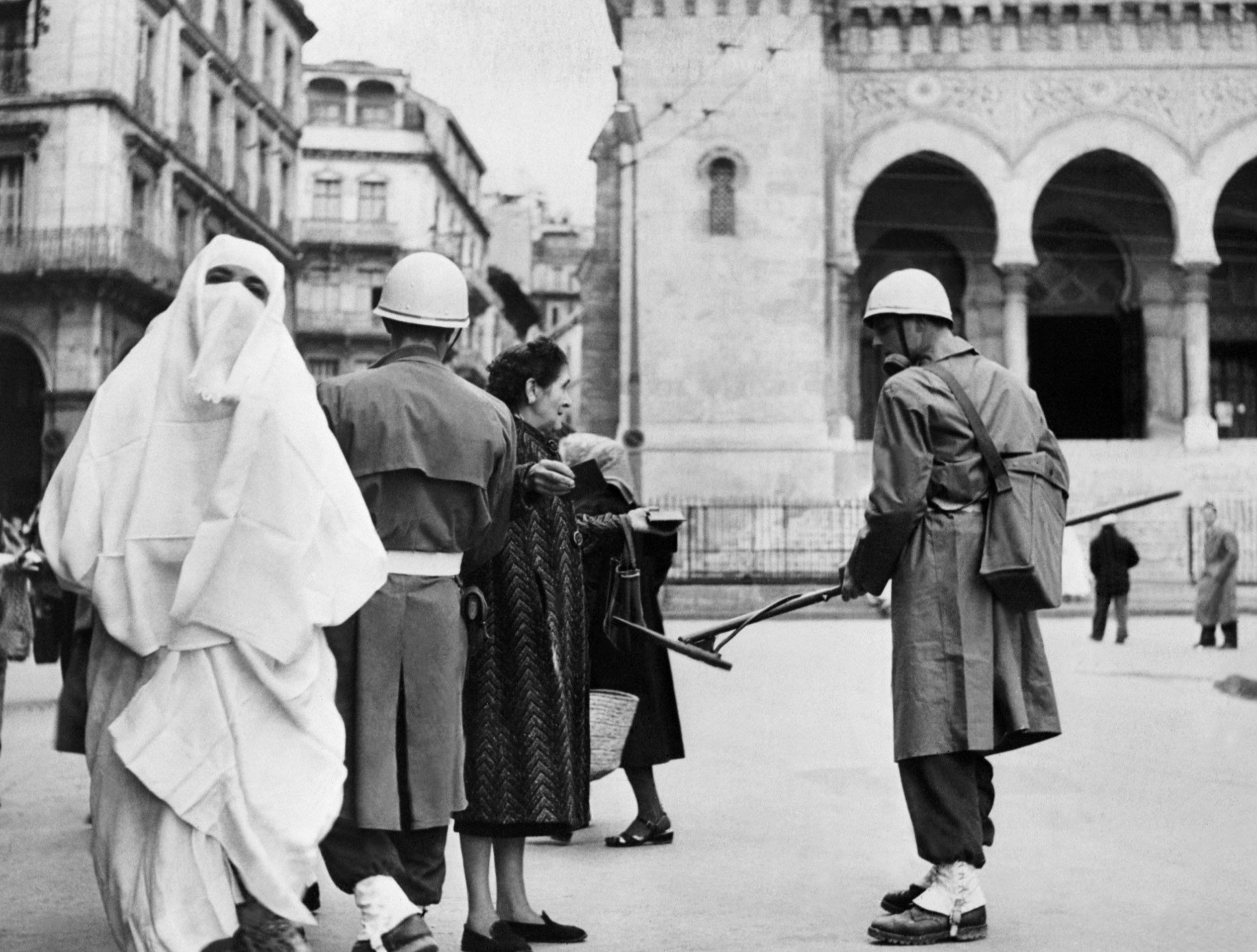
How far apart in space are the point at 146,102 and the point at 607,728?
24274 millimetres

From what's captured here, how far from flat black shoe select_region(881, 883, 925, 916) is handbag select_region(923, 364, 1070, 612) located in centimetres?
90

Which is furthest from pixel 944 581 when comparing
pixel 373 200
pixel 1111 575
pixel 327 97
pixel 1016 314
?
pixel 327 97

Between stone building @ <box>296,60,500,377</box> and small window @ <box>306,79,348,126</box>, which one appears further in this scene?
small window @ <box>306,79,348,126</box>

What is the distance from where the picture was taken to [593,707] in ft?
18.2

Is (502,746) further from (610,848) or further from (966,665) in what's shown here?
(610,848)

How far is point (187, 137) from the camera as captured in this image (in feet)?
95.7

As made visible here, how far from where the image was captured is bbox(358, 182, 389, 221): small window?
50344 millimetres

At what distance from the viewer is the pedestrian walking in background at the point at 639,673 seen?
6227mm

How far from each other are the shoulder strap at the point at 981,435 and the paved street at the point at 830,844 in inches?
52.5

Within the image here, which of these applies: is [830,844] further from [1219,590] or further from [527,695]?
[1219,590]

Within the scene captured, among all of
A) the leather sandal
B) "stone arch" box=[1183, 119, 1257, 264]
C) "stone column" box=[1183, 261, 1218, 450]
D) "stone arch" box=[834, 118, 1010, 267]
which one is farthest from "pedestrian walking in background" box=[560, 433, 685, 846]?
"stone arch" box=[1183, 119, 1257, 264]

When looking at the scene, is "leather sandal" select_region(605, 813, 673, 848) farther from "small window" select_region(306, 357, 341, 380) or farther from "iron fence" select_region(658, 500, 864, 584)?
"small window" select_region(306, 357, 341, 380)

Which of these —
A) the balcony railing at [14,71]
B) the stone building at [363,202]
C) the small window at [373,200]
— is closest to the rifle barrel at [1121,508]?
the balcony railing at [14,71]

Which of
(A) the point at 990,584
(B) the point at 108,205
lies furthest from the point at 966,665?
→ (B) the point at 108,205
